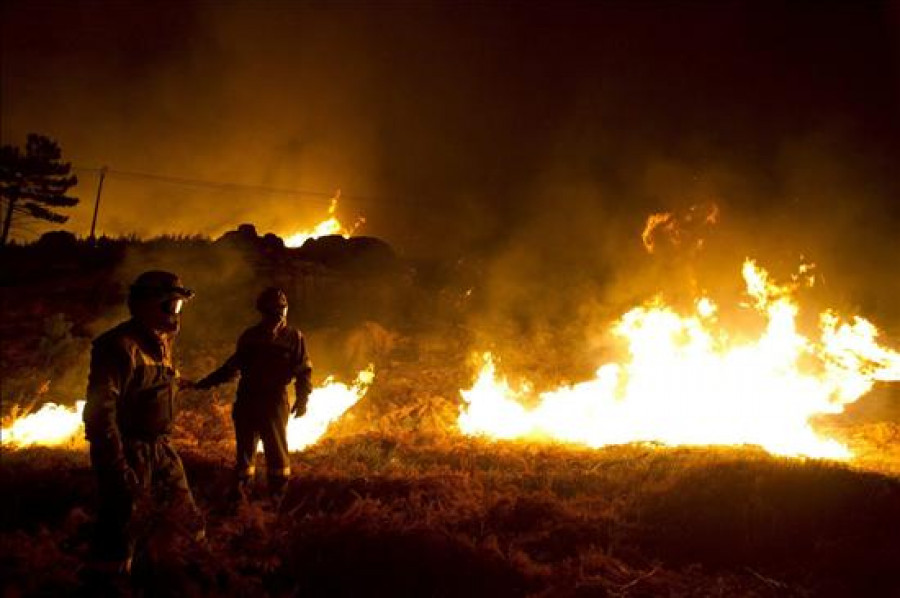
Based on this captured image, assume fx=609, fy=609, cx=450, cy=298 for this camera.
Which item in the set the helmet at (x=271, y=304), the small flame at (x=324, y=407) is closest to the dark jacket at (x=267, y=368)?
Result: the helmet at (x=271, y=304)

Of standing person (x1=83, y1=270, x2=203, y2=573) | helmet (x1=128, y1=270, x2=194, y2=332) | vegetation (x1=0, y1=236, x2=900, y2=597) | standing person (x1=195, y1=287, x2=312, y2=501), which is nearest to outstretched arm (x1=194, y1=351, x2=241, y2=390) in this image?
standing person (x1=195, y1=287, x2=312, y2=501)

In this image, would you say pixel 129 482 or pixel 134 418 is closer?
pixel 129 482

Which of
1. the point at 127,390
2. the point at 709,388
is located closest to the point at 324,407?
the point at 127,390

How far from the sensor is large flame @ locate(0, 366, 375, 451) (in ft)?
27.4

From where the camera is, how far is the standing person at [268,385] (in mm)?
5992

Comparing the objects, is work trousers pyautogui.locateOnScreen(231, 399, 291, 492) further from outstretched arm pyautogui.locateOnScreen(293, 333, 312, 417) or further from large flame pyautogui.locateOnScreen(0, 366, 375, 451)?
large flame pyautogui.locateOnScreen(0, 366, 375, 451)

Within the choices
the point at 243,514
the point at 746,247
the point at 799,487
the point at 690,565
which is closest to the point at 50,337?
the point at 243,514

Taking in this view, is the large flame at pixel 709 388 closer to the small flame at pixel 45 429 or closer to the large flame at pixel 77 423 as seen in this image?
the large flame at pixel 77 423

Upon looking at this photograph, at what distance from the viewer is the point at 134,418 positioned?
12.7ft

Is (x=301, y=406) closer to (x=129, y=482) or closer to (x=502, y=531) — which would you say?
(x=502, y=531)

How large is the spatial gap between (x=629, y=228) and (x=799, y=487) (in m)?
14.5

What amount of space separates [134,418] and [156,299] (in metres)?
0.78

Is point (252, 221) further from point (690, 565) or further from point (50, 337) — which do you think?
point (690, 565)

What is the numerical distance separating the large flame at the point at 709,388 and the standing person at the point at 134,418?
7.27 metres
